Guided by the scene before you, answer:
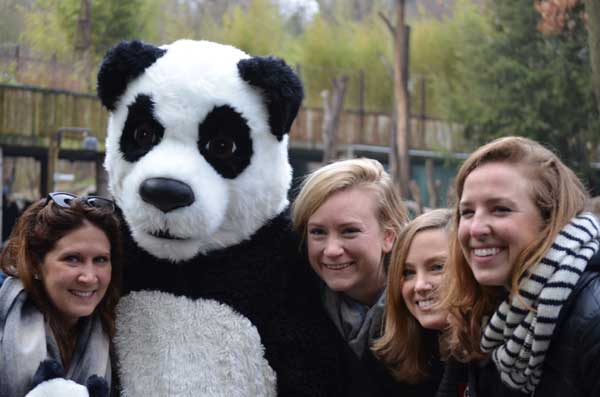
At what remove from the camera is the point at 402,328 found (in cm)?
249

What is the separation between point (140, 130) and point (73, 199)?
30cm

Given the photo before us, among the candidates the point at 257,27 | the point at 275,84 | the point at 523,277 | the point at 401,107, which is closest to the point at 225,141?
the point at 275,84

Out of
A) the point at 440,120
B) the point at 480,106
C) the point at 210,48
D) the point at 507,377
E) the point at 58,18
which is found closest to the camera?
the point at 507,377

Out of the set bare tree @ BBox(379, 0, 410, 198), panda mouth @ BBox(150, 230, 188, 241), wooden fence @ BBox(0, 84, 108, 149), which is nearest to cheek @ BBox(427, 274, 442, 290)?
panda mouth @ BBox(150, 230, 188, 241)

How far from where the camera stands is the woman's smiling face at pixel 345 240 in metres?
2.54

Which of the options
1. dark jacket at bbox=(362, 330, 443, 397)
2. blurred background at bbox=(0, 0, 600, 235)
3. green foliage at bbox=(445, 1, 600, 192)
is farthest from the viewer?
green foliage at bbox=(445, 1, 600, 192)

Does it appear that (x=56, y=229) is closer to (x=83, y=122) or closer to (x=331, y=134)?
(x=83, y=122)

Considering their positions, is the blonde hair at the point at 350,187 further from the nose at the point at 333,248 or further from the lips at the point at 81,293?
the lips at the point at 81,293

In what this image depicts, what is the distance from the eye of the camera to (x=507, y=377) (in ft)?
6.46

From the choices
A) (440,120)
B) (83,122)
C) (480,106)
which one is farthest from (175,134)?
(440,120)

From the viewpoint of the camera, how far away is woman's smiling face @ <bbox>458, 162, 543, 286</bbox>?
196 cm

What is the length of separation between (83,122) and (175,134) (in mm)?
8355

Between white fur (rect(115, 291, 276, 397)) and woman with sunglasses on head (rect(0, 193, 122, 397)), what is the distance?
103 mm

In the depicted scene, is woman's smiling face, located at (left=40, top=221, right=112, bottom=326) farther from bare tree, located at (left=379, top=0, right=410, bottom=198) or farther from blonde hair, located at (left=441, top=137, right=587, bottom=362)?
bare tree, located at (left=379, top=0, right=410, bottom=198)
